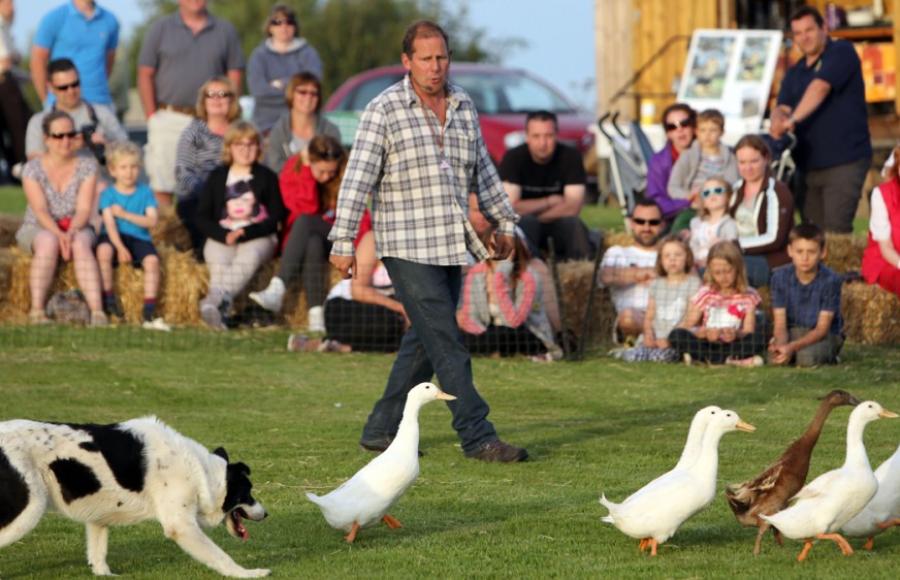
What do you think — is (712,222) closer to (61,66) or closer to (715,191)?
(715,191)

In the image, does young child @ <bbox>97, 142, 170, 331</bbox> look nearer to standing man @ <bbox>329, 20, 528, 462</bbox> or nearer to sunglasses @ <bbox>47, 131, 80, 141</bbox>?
sunglasses @ <bbox>47, 131, 80, 141</bbox>

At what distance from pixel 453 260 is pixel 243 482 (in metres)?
2.38

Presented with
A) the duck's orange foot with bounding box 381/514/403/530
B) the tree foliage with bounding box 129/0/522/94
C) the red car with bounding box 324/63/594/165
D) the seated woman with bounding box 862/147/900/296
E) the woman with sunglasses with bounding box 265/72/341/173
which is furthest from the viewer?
the tree foliage with bounding box 129/0/522/94

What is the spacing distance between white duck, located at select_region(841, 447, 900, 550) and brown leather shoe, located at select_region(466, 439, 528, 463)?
2.27m

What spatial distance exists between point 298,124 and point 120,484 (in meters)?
8.93

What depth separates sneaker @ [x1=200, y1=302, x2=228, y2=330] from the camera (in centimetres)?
1393

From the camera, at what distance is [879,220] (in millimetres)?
11508

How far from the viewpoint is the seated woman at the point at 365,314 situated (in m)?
12.8

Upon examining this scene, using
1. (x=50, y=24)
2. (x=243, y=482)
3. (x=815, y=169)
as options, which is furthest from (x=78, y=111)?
(x=243, y=482)

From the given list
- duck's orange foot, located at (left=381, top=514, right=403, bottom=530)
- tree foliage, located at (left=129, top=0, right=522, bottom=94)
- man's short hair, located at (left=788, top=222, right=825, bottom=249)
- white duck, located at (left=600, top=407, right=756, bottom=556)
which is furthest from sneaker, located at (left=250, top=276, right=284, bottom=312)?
tree foliage, located at (left=129, top=0, right=522, bottom=94)

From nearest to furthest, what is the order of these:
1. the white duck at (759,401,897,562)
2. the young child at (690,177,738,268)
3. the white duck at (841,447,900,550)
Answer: the white duck at (759,401,897,562) → the white duck at (841,447,900,550) → the young child at (690,177,738,268)

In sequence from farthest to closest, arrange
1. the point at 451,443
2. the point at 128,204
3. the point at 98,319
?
the point at 128,204 → the point at 98,319 → the point at 451,443

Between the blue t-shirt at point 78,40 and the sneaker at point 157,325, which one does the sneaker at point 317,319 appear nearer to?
the sneaker at point 157,325

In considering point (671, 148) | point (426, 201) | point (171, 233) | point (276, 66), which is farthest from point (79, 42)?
point (426, 201)
